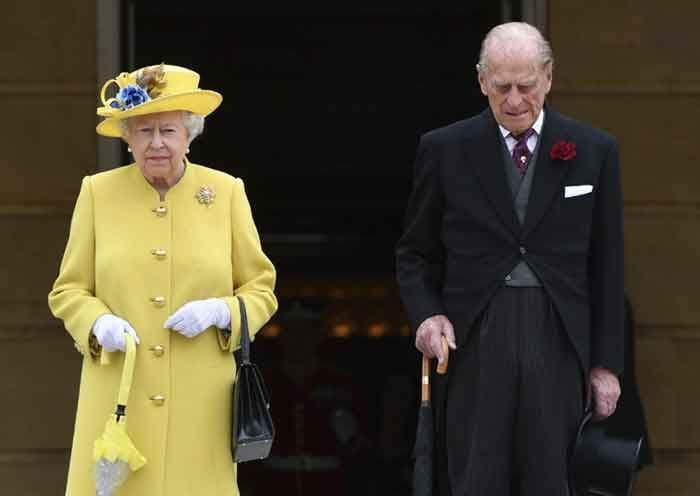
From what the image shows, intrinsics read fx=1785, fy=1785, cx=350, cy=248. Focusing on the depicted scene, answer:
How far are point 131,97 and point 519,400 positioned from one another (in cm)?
140

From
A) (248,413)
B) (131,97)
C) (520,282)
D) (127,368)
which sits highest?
(131,97)

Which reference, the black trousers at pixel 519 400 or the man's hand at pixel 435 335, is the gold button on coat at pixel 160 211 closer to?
the man's hand at pixel 435 335

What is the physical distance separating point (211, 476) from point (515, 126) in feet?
4.39

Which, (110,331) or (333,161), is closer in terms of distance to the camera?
(110,331)

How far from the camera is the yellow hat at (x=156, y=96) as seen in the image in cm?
505

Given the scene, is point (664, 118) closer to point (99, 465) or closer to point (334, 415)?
point (334, 415)

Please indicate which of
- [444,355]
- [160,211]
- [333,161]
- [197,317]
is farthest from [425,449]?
[333,161]

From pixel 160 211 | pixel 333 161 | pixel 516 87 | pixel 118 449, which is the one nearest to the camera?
pixel 118 449

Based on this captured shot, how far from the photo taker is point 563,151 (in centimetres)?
515

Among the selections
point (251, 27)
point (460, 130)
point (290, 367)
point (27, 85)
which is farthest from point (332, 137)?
point (460, 130)

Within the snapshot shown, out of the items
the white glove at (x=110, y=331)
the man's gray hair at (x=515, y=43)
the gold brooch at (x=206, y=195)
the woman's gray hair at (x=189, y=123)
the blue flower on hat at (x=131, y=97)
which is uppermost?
the man's gray hair at (x=515, y=43)

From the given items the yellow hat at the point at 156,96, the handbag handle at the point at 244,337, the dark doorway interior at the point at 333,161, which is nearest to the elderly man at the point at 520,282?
the handbag handle at the point at 244,337

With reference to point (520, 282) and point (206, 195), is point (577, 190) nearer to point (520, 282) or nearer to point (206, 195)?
point (520, 282)

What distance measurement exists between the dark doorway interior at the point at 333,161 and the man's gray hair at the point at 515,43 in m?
3.76
